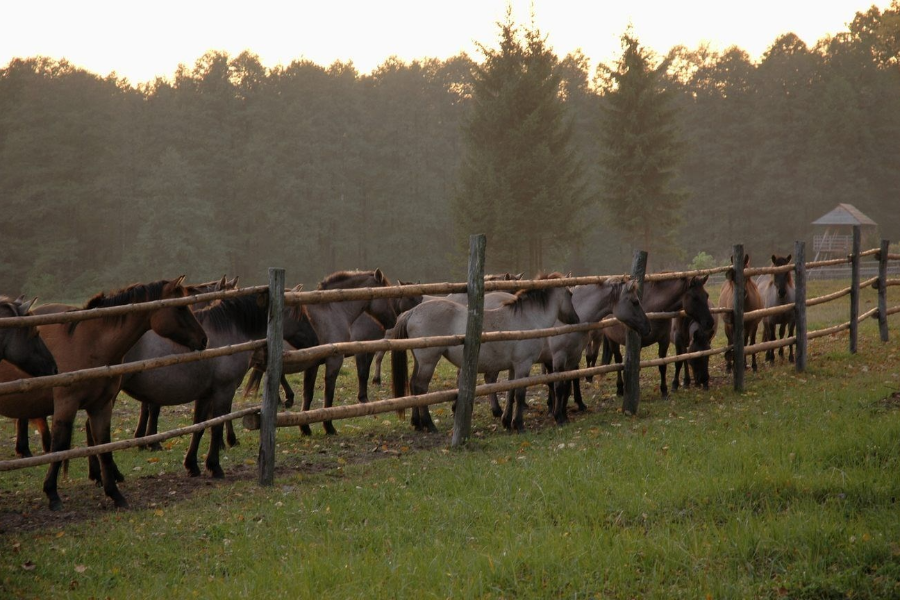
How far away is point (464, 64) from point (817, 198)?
29.1 m

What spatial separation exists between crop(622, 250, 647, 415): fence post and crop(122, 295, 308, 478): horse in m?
4.39

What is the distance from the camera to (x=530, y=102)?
133ft

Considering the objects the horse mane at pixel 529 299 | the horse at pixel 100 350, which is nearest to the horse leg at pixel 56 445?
the horse at pixel 100 350

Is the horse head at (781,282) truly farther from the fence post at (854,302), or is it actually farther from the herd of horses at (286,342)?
the fence post at (854,302)

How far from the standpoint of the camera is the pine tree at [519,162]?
39.2 m

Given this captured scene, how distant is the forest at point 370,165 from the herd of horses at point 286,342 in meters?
27.3

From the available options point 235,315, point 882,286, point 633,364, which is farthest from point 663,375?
point 882,286

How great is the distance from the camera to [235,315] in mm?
8391

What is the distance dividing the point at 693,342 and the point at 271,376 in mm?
7289

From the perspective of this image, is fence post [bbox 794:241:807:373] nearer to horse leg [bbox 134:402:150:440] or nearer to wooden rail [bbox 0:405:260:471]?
wooden rail [bbox 0:405:260:471]

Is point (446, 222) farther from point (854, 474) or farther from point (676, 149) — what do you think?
point (854, 474)

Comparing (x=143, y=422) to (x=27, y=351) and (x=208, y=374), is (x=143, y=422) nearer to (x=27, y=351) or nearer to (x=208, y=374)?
(x=208, y=374)

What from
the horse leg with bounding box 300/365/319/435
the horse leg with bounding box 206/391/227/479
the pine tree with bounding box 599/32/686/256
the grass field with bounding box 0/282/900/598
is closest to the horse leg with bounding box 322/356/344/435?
the horse leg with bounding box 300/365/319/435

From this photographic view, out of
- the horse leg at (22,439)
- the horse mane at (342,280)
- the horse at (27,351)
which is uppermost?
the horse mane at (342,280)
